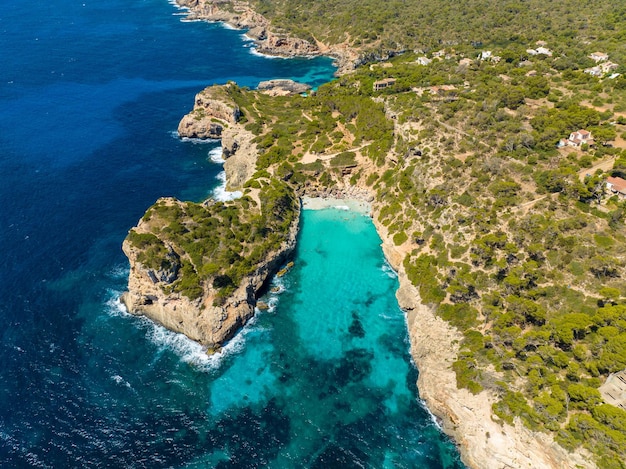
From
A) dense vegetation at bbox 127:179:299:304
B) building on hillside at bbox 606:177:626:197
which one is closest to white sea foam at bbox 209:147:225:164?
dense vegetation at bbox 127:179:299:304

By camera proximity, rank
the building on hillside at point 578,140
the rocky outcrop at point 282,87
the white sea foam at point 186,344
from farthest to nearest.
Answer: the rocky outcrop at point 282,87 < the building on hillside at point 578,140 < the white sea foam at point 186,344

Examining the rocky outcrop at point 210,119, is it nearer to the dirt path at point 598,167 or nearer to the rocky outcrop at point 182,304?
the rocky outcrop at point 182,304

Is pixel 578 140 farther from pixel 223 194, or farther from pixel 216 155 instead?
pixel 216 155

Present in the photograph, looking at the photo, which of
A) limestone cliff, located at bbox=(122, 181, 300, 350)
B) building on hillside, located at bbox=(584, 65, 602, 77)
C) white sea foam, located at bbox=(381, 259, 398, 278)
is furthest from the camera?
building on hillside, located at bbox=(584, 65, 602, 77)

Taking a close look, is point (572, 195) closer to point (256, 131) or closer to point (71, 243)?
point (256, 131)

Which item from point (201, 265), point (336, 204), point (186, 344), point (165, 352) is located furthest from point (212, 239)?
point (336, 204)

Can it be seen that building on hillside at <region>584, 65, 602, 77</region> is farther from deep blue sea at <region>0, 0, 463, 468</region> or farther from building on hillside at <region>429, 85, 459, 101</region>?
deep blue sea at <region>0, 0, 463, 468</region>

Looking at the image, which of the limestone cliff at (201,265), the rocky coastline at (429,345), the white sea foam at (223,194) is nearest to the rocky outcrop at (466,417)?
the rocky coastline at (429,345)
